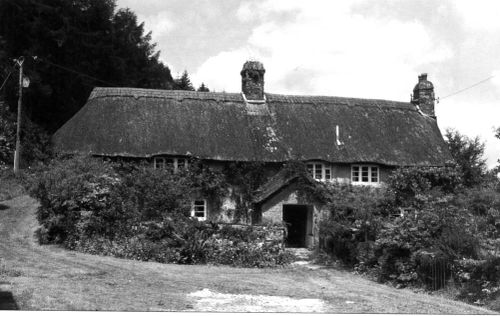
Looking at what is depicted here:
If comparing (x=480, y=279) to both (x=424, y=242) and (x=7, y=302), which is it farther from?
(x=7, y=302)

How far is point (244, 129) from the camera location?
874 inches

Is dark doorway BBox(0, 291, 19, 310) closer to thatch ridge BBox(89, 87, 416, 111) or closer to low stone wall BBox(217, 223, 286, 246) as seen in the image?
low stone wall BBox(217, 223, 286, 246)

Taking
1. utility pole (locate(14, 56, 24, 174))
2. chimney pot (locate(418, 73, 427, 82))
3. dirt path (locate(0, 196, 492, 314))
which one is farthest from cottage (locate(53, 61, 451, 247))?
dirt path (locate(0, 196, 492, 314))

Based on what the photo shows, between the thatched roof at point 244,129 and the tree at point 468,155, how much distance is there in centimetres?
243

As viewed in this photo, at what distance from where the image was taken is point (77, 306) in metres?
8.70

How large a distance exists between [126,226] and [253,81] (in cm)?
1013

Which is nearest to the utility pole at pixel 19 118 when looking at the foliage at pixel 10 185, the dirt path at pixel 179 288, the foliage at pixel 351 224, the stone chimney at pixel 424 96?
the foliage at pixel 10 185

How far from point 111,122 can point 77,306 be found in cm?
1334

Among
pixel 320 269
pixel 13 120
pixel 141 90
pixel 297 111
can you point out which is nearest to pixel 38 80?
pixel 13 120

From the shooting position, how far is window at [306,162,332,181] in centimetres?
2177

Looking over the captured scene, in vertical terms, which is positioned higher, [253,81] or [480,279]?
[253,81]

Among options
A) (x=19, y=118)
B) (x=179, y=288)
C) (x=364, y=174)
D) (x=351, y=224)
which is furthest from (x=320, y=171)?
(x=179, y=288)

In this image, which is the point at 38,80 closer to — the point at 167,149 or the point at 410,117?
the point at 167,149

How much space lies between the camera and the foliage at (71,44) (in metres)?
13.0
